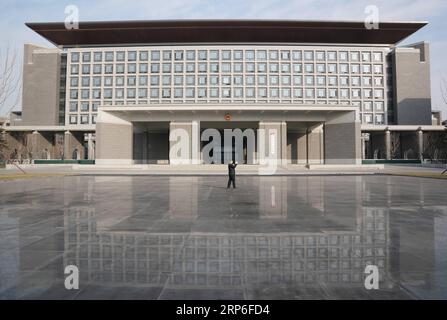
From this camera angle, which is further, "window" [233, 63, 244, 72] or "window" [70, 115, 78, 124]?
"window" [70, 115, 78, 124]

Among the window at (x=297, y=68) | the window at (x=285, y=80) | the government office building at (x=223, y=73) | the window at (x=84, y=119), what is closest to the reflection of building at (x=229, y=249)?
the government office building at (x=223, y=73)

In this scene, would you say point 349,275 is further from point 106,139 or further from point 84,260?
point 106,139

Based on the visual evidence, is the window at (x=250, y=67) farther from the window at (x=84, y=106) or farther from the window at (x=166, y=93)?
the window at (x=84, y=106)

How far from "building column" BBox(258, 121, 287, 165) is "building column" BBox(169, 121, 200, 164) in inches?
343

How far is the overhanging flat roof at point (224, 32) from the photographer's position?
64.4 m

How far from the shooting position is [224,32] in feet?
217

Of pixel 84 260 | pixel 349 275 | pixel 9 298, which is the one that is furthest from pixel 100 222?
pixel 349 275

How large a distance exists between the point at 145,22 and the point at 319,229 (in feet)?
227

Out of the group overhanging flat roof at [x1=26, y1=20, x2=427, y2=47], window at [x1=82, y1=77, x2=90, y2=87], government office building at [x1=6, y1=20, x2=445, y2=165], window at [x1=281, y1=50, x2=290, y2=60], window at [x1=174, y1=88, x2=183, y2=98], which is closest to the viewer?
overhanging flat roof at [x1=26, y1=20, x2=427, y2=47]

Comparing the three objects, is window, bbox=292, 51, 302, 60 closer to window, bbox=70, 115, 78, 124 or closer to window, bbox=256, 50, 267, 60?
Answer: window, bbox=256, 50, 267, 60

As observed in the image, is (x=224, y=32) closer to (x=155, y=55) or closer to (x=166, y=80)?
(x=155, y=55)

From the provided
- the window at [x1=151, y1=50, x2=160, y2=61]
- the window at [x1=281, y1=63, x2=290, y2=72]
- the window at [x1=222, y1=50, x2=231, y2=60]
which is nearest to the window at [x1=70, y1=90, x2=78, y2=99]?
the window at [x1=151, y1=50, x2=160, y2=61]

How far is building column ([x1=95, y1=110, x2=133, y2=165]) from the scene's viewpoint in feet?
126

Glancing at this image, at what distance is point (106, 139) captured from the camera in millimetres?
38938
